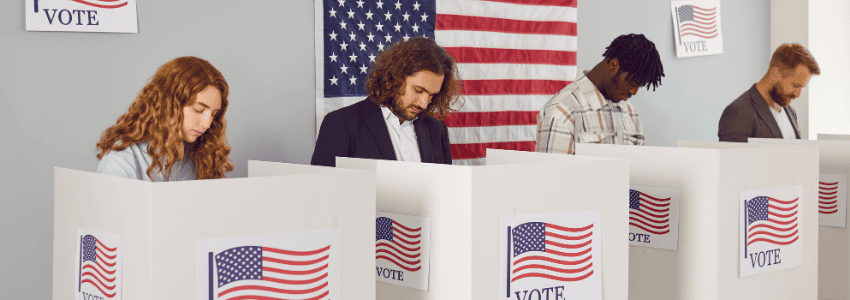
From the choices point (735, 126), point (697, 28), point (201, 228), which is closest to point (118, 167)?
point (201, 228)

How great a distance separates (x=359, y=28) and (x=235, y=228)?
1744 mm

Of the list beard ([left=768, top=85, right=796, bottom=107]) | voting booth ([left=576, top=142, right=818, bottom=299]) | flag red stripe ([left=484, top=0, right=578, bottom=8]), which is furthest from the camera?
flag red stripe ([left=484, top=0, right=578, bottom=8])

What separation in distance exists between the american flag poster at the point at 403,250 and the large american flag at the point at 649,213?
21.9 inches

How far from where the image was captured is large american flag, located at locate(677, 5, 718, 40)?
3855mm

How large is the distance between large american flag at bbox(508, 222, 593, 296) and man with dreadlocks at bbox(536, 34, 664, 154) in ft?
3.37

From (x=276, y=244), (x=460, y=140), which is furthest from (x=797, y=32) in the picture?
(x=276, y=244)

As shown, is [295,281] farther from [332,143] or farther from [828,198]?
[828,198]

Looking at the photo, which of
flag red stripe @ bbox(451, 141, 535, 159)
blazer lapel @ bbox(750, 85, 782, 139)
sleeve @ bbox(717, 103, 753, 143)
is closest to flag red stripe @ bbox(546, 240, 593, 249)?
flag red stripe @ bbox(451, 141, 535, 159)

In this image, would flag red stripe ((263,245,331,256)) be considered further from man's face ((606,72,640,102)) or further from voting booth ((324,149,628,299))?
man's face ((606,72,640,102))

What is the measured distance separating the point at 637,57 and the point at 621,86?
4.1 inches

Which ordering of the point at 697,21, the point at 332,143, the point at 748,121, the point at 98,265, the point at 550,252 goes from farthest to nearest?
the point at 697,21 < the point at 748,121 < the point at 332,143 < the point at 550,252 < the point at 98,265

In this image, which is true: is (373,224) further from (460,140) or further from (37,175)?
(460,140)

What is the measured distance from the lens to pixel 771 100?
9.96 ft

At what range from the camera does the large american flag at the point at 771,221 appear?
57.3 inches
